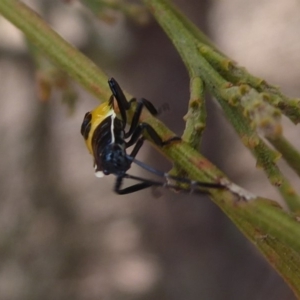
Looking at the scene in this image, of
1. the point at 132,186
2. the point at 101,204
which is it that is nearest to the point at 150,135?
the point at 132,186

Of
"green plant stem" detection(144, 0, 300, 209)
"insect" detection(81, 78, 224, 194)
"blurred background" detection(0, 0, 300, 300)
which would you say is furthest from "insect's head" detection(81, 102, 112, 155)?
"blurred background" detection(0, 0, 300, 300)

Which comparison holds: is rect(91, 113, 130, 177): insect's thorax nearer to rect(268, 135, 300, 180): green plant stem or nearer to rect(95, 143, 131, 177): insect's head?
rect(95, 143, 131, 177): insect's head

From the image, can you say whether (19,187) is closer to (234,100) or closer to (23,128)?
(23,128)

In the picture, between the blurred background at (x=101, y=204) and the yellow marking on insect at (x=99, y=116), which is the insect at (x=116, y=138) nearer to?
the yellow marking on insect at (x=99, y=116)

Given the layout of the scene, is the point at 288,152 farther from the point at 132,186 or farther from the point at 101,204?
the point at 101,204

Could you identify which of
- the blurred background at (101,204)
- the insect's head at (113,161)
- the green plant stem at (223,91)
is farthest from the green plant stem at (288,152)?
the blurred background at (101,204)

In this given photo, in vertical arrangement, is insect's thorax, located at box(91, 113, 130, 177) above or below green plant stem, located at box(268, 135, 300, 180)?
below
